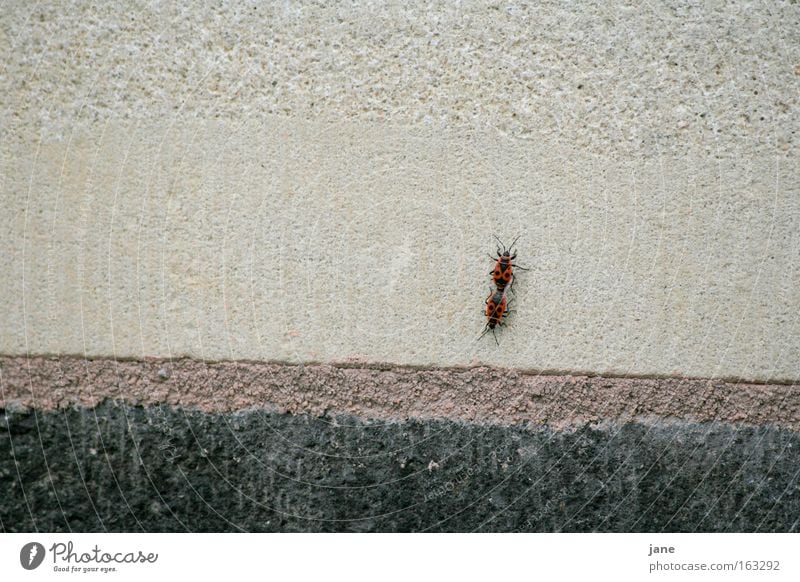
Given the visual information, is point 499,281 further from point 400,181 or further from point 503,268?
point 400,181

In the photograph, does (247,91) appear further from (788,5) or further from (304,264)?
(788,5)
